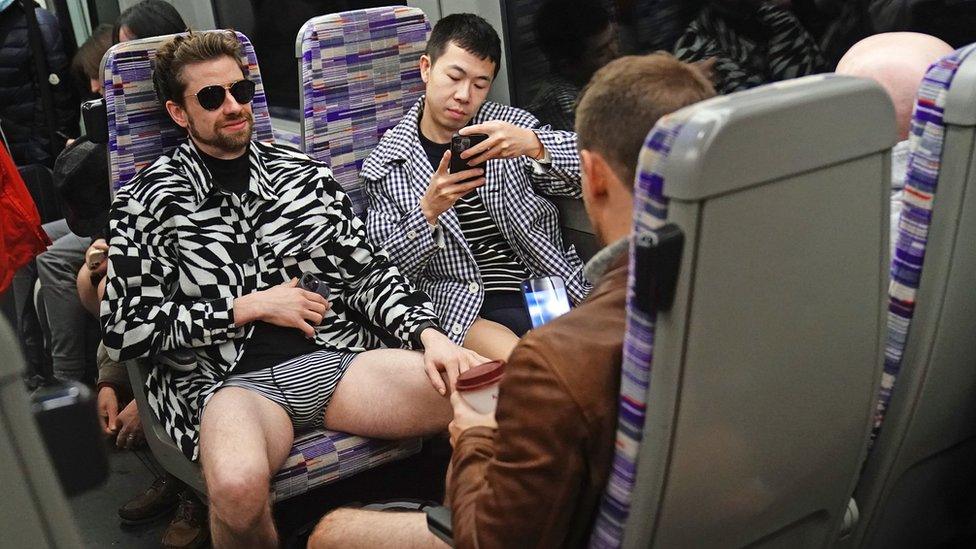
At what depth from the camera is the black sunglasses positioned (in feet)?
7.56

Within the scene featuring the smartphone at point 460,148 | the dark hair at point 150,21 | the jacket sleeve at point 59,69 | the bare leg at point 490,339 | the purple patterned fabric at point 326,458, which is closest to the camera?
the purple patterned fabric at point 326,458

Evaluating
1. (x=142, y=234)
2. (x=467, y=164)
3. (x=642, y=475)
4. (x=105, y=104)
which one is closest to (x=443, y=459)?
(x=467, y=164)

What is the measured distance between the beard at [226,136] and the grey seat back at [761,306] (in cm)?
152

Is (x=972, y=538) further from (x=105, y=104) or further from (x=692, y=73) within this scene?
(x=105, y=104)

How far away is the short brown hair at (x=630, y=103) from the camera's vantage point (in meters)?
1.25

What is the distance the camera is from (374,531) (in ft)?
5.19

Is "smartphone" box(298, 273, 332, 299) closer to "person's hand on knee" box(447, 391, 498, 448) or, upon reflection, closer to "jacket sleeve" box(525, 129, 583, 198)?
"jacket sleeve" box(525, 129, 583, 198)

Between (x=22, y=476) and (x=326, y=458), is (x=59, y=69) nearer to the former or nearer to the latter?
(x=326, y=458)

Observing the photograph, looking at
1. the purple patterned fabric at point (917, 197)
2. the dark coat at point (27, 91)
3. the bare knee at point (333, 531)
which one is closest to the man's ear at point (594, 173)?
the purple patterned fabric at point (917, 197)

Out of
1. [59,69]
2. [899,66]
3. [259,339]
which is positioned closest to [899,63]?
[899,66]

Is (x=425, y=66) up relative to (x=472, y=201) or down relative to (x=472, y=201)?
up

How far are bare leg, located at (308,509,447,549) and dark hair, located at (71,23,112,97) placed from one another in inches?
106

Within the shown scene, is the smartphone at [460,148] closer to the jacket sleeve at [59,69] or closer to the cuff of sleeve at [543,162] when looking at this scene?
the cuff of sleeve at [543,162]

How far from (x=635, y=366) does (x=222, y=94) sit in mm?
→ 1561
